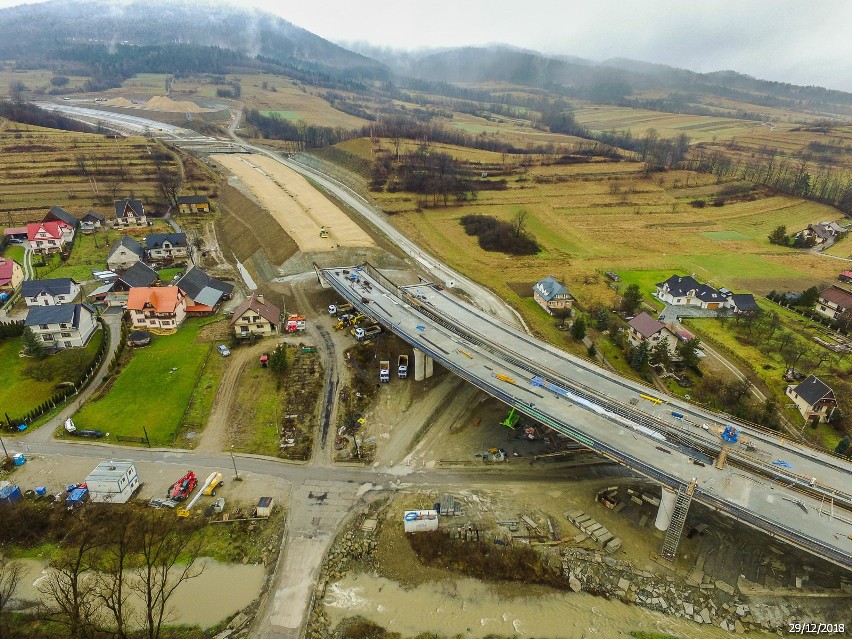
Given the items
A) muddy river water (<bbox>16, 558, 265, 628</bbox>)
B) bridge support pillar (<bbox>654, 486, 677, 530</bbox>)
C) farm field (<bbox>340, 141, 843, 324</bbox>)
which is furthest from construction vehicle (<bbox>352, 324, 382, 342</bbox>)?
bridge support pillar (<bbox>654, 486, 677, 530</bbox>)

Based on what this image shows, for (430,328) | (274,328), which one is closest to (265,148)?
(274,328)

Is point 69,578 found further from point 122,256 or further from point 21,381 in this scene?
point 122,256

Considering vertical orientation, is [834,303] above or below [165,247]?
above

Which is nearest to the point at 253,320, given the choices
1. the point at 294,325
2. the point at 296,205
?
the point at 294,325

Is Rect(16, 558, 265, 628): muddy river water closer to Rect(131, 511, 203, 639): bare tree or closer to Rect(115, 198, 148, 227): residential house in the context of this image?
Rect(131, 511, 203, 639): bare tree
